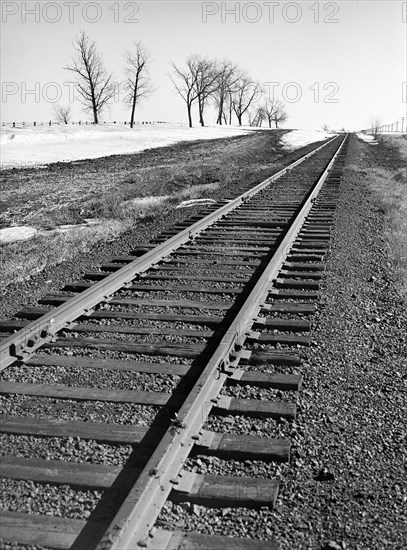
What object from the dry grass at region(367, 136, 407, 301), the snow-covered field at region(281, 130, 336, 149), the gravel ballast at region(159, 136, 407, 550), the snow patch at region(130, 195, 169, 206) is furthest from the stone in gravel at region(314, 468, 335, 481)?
the snow-covered field at region(281, 130, 336, 149)

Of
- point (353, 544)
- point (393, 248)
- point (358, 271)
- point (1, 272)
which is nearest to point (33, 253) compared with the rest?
point (1, 272)

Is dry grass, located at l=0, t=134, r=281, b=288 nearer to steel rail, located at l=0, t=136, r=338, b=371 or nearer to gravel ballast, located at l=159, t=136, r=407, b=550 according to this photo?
steel rail, located at l=0, t=136, r=338, b=371

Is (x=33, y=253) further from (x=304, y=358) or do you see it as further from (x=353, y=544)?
(x=353, y=544)

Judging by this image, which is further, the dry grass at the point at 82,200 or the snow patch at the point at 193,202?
the snow patch at the point at 193,202

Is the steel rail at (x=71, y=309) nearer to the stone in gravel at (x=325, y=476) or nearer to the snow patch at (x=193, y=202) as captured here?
the stone in gravel at (x=325, y=476)

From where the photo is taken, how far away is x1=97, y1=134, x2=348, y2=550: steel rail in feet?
7.90

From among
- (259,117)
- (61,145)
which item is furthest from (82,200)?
(259,117)

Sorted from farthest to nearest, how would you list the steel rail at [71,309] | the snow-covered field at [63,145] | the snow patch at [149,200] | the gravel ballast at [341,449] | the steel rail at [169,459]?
the snow-covered field at [63,145], the snow patch at [149,200], the steel rail at [71,309], the gravel ballast at [341,449], the steel rail at [169,459]

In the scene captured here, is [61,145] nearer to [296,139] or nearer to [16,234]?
[296,139]

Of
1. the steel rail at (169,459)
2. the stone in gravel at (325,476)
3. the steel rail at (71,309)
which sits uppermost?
the steel rail at (71,309)

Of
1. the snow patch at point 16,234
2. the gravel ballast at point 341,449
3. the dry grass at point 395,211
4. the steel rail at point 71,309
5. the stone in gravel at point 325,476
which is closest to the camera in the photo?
the gravel ballast at point 341,449

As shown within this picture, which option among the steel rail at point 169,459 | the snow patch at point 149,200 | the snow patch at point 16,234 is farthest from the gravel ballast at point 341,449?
the snow patch at point 149,200

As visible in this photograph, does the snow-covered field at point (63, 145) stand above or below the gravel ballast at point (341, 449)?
above

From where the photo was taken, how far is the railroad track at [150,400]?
8.71 feet
